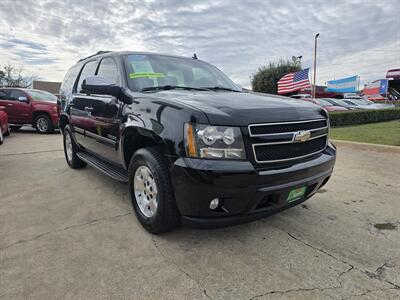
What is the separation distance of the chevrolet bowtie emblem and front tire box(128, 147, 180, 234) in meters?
1.16

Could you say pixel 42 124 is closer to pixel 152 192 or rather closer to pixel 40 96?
pixel 40 96

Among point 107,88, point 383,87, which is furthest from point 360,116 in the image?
point 383,87

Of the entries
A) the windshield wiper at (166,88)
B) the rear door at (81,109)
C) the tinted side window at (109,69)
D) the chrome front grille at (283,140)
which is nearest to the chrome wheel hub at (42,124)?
the rear door at (81,109)

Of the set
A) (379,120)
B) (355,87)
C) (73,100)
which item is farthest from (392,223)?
(355,87)

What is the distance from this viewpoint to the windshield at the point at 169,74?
11.5ft

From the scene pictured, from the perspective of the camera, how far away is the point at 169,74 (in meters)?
3.74

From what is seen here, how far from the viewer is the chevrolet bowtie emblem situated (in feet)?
8.80

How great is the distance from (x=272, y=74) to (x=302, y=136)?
38.4 meters

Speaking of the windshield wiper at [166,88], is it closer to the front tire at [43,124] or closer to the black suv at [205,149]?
the black suv at [205,149]

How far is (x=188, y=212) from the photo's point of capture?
8.25 ft

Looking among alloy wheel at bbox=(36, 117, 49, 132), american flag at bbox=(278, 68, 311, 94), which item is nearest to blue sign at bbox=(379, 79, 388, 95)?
american flag at bbox=(278, 68, 311, 94)

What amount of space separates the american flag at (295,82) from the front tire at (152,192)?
20353mm

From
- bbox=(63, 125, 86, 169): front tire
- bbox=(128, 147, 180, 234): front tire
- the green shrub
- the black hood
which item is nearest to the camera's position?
the black hood

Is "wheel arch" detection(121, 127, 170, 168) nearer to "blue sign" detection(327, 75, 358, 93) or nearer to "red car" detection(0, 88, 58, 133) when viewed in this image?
"red car" detection(0, 88, 58, 133)
